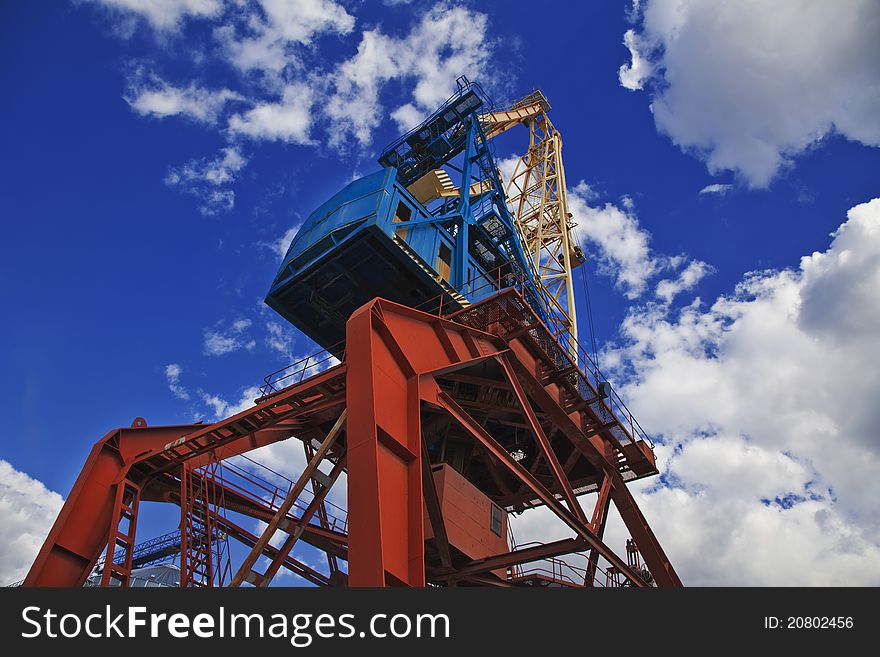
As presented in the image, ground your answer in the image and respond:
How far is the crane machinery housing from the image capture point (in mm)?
12805

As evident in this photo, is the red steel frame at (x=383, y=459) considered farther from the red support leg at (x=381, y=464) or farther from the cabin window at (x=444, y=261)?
the cabin window at (x=444, y=261)

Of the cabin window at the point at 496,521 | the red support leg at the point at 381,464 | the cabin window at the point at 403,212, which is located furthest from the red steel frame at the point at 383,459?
the cabin window at the point at 403,212

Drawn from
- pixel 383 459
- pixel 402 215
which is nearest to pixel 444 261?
pixel 402 215

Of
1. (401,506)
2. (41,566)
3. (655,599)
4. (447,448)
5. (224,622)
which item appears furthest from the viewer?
(447,448)

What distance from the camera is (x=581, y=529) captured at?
16781mm

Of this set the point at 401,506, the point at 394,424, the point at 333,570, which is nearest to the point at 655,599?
the point at 401,506

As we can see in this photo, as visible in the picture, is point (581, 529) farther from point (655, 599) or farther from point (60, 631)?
point (60, 631)

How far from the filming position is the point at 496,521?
20156 millimetres

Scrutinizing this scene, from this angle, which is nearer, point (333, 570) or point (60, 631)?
point (60, 631)

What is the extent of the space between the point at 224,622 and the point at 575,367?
13.9 meters

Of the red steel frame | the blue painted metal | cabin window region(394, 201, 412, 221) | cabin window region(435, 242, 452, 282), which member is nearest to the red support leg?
the red steel frame

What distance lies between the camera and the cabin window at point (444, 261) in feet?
73.5

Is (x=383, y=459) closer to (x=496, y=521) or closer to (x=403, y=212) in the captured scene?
(x=496, y=521)

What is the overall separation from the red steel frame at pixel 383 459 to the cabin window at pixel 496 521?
135 cm
